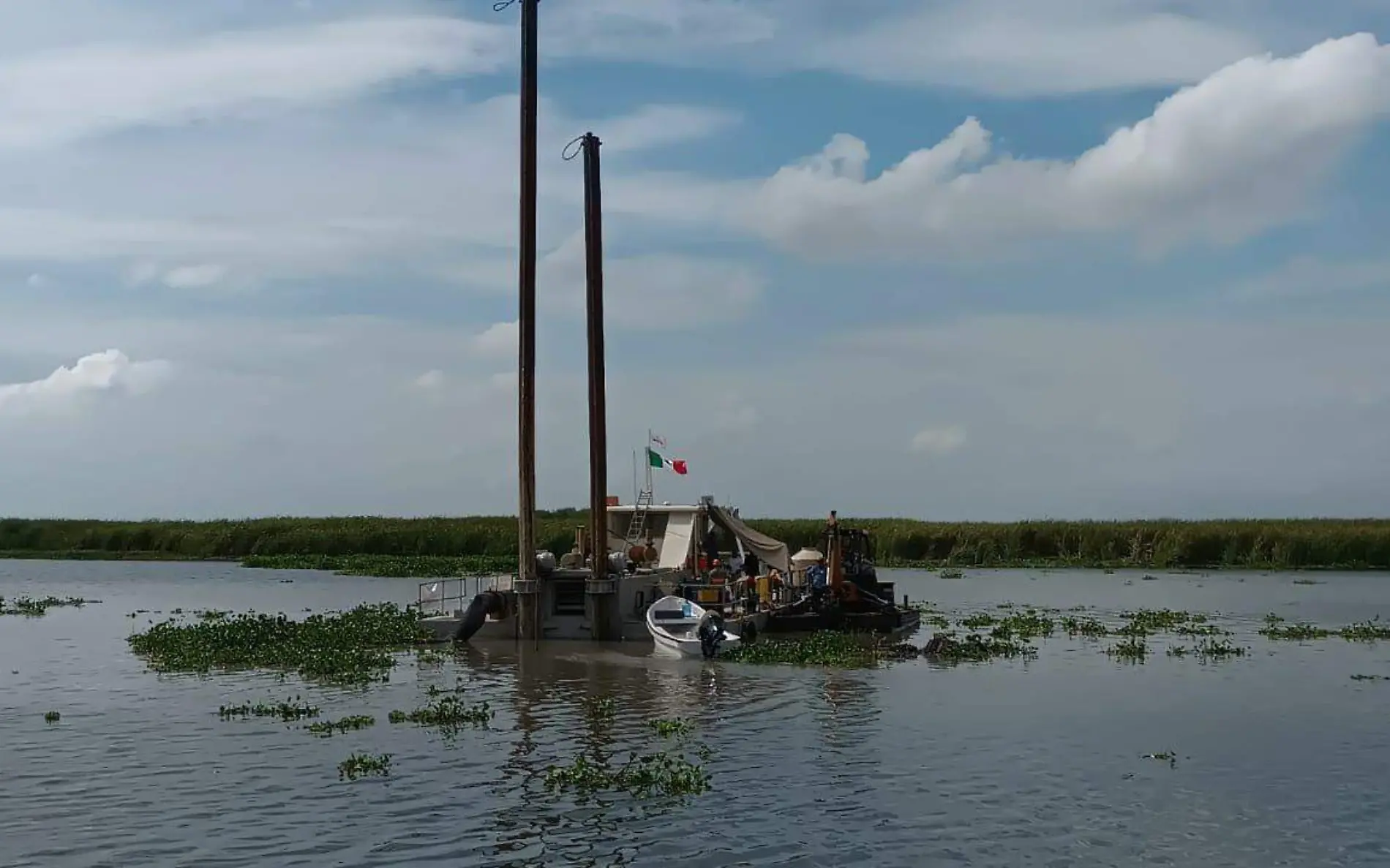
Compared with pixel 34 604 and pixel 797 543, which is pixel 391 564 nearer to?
pixel 797 543

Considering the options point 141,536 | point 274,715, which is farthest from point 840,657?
point 141,536

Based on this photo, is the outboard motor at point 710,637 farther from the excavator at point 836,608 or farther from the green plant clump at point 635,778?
the green plant clump at point 635,778

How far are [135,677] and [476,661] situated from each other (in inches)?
301

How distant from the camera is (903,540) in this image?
8688cm

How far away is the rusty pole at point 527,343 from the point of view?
35.2 meters

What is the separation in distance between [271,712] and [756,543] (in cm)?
2234

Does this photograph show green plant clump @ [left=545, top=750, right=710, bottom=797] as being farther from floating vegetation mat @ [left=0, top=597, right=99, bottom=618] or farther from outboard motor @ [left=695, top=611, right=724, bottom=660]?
floating vegetation mat @ [left=0, top=597, right=99, bottom=618]

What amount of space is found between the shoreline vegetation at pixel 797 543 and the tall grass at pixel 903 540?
0.08 metres

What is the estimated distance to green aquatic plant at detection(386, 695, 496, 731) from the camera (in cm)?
2391

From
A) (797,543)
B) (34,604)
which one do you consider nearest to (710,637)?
(34,604)

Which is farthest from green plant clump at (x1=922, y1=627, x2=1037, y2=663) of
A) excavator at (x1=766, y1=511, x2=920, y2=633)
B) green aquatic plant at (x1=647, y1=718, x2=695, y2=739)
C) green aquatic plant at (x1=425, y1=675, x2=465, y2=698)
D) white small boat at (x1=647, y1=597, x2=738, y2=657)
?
green aquatic plant at (x1=425, y1=675, x2=465, y2=698)

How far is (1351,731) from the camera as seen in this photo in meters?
24.6

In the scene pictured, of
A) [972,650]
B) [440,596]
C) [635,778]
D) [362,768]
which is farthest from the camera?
[440,596]

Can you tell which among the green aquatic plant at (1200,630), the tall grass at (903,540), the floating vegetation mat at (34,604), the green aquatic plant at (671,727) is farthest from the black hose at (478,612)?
the tall grass at (903,540)
